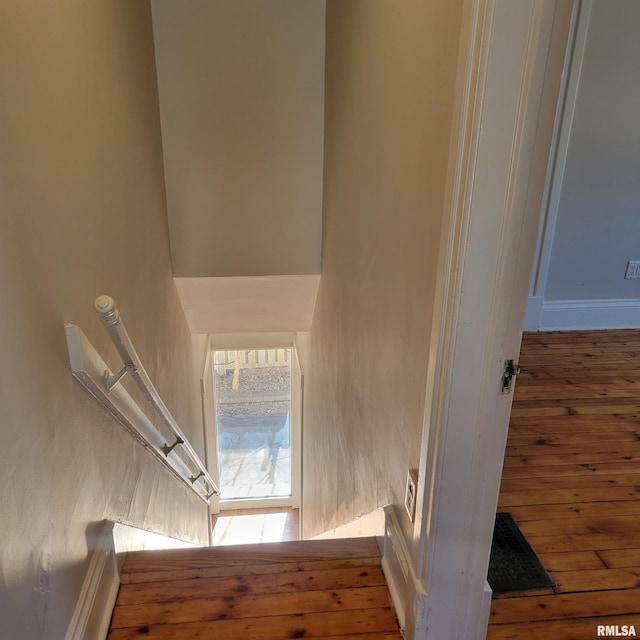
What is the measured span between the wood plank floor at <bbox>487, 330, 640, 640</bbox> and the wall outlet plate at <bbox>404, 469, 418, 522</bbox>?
1.31 feet

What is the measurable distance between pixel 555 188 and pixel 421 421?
231 centimetres

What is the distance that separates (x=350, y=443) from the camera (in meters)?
2.37

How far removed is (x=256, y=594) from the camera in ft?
4.87

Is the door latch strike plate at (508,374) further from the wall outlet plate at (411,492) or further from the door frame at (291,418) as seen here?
the door frame at (291,418)

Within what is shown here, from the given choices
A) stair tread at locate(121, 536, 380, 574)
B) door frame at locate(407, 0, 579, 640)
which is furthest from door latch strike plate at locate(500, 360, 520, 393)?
stair tread at locate(121, 536, 380, 574)

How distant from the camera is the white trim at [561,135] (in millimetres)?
2709

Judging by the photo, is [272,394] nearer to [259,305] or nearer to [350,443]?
[259,305]

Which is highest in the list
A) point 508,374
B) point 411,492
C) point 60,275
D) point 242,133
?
point 242,133

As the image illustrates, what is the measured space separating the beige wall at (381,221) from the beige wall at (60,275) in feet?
2.67

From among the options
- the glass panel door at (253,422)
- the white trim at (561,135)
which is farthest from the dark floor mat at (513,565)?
the glass panel door at (253,422)

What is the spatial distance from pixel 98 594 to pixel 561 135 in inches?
119

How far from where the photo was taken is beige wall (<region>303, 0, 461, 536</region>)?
1.13 m

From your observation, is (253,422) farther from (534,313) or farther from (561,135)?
(561,135)

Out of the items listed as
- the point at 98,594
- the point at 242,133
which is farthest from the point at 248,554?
the point at 242,133
